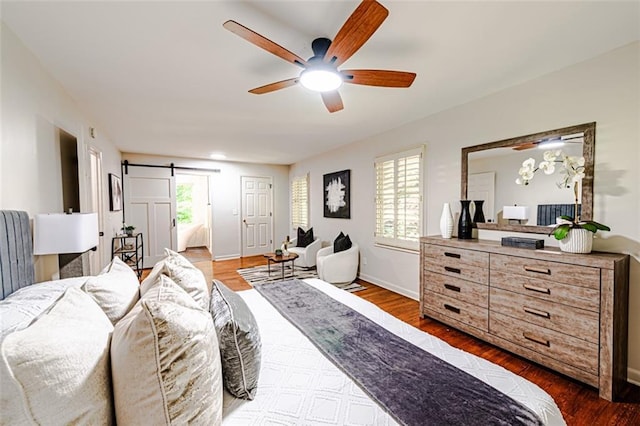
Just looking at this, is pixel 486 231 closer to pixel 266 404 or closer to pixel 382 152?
pixel 382 152

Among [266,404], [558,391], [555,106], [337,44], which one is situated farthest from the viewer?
[555,106]

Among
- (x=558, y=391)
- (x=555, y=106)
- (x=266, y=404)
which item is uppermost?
(x=555, y=106)

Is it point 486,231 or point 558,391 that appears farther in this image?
point 486,231

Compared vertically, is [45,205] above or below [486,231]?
above

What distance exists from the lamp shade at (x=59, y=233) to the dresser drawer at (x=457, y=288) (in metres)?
3.04

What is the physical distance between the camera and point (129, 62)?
6.72 ft

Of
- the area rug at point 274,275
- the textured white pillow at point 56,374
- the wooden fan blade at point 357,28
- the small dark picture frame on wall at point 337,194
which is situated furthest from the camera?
the small dark picture frame on wall at point 337,194

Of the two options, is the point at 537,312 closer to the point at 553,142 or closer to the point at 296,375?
the point at 553,142

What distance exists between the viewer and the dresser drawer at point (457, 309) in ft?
8.14

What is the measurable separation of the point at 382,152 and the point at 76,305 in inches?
154

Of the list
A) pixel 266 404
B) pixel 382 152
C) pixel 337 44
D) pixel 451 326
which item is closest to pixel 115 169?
pixel 382 152

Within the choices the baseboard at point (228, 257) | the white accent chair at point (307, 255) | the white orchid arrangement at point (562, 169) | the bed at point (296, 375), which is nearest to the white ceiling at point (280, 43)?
the white orchid arrangement at point (562, 169)

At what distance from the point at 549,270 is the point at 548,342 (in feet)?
1.79

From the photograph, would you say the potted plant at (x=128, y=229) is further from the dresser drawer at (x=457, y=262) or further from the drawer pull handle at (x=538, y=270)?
the drawer pull handle at (x=538, y=270)
